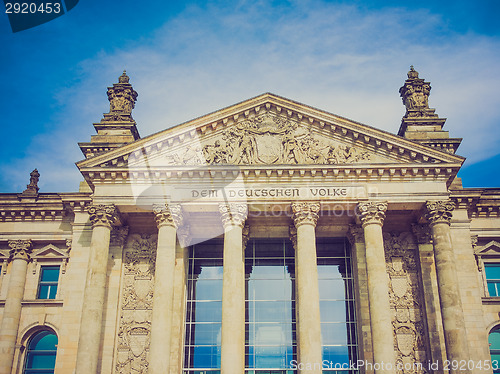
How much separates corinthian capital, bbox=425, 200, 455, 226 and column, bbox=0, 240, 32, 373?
22945mm

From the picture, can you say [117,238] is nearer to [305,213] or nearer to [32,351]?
[32,351]

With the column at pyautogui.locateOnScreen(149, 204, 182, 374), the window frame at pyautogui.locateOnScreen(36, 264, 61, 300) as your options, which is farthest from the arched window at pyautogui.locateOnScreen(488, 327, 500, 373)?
the window frame at pyautogui.locateOnScreen(36, 264, 61, 300)

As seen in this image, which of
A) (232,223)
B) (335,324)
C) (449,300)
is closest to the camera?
(449,300)

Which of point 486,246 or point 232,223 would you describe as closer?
point 232,223

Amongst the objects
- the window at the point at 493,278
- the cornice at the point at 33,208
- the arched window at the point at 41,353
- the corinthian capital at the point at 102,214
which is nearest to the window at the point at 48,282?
the arched window at the point at 41,353

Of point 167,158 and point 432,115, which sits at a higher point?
point 432,115

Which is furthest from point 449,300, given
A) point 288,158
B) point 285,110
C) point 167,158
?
point 167,158

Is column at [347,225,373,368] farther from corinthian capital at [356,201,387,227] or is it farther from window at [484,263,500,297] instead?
window at [484,263,500,297]

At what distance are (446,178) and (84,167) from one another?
1920 cm

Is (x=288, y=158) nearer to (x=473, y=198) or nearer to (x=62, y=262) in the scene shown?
(x=473, y=198)

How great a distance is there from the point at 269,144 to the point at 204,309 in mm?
9958

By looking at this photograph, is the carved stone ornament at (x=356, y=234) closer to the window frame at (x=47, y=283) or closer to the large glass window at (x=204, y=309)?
the large glass window at (x=204, y=309)

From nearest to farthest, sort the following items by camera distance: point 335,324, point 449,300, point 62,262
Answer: point 449,300 < point 335,324 < point 62,262

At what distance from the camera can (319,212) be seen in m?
29.2
